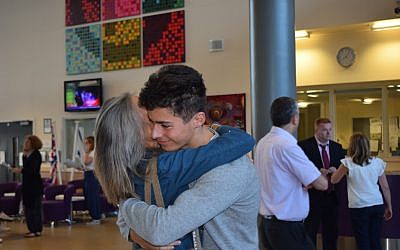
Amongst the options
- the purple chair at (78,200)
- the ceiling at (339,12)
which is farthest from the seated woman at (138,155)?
the purple chair at (78,200)

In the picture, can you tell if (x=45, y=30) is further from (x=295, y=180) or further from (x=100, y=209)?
(x=295, y=180)

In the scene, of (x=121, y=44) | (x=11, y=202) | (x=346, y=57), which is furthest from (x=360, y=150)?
(x=121, y=44)

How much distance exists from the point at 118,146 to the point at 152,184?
0.16 m

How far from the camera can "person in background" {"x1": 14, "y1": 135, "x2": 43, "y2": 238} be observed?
28.3 feet

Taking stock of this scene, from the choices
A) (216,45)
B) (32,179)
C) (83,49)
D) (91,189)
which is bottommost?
(91,189)

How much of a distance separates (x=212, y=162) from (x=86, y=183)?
9.66 metres

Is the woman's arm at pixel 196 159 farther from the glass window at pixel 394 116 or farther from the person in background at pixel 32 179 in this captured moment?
the glass window at pixel 394 116

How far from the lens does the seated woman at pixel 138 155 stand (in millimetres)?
1547

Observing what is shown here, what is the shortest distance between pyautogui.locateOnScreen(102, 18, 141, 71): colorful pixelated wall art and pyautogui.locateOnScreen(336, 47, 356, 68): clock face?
14.7 feet

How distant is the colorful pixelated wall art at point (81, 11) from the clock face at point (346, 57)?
19.2ft

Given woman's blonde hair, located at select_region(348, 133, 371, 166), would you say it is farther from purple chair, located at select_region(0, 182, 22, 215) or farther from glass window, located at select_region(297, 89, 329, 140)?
purple chair, located at select_region(0, 182, 22, 215)

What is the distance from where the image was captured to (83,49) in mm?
13352

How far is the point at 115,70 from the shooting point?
12852 millimetres

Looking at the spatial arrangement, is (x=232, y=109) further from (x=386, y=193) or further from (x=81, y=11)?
(x=386, y=193)
